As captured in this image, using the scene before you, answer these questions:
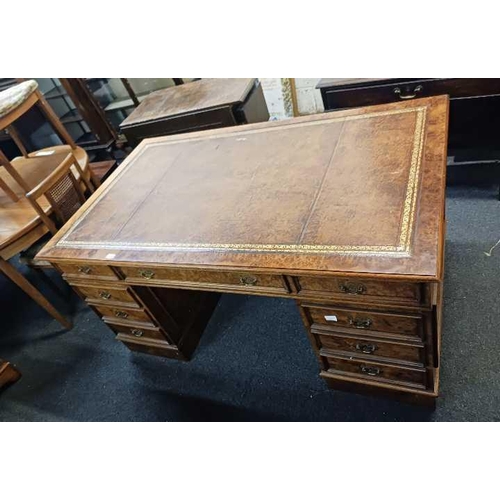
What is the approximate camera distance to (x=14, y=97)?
210 cm

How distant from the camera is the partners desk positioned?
1086 mm

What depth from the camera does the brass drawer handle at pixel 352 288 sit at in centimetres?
110

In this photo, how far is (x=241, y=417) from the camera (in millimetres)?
1670

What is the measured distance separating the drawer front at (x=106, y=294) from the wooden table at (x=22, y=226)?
1.80 ft

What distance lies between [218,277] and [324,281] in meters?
0.36

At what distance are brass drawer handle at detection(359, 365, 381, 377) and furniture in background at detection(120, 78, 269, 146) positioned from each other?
1.66 m

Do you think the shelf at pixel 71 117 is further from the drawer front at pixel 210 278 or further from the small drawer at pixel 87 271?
the drawer front at pixel 210 278

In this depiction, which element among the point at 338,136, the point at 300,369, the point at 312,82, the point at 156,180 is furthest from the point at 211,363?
the point at 312,82

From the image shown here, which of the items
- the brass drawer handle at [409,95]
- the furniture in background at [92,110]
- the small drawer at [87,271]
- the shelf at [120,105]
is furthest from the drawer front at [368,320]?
the shelf at [120,105]

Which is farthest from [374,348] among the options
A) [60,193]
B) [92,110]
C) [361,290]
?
[92,110]

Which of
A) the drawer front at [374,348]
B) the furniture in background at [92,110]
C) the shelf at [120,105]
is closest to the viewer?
the drawer front at [374,348]

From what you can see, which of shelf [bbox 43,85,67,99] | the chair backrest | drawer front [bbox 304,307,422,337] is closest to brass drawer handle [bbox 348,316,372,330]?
drawer front [bbox 304,307,422,337]

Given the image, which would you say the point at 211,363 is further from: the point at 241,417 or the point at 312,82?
the point at 312,82

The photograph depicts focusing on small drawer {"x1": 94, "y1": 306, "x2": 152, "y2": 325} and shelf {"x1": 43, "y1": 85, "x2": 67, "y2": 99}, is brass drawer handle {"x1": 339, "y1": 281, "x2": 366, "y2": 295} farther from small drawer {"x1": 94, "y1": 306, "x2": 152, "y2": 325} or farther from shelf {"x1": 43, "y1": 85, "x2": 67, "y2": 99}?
shelf {"x1": 43, "y1": 85, "x2": 67, "y2": 99}
